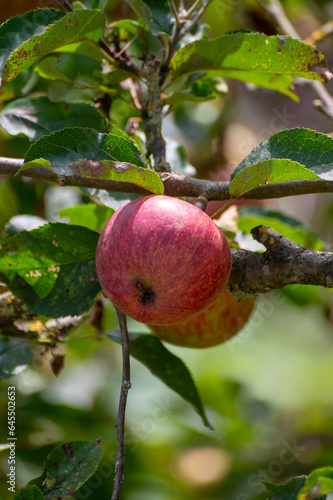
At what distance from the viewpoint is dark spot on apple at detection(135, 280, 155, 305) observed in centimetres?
83

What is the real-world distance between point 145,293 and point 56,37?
50 centimetres

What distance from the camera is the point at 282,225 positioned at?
1370mm

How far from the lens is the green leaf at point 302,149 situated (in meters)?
0.87

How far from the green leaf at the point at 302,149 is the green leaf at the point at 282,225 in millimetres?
419

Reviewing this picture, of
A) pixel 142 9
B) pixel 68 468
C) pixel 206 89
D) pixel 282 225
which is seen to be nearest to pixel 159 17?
pixel 142 9

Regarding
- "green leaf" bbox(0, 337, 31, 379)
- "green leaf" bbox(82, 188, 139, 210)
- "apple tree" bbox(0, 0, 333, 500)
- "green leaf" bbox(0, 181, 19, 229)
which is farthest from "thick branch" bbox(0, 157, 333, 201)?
"green leaf" bbox(0, 181, 19, 229)

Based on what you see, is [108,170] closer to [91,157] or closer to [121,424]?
[91,157]

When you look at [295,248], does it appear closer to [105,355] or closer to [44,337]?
[44,337]

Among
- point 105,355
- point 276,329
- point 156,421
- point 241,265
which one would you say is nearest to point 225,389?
point 156,421

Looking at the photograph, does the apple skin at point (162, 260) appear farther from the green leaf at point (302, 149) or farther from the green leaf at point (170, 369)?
the green leaf at point (170, 369)

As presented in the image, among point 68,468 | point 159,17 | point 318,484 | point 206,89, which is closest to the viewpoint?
point 318,484

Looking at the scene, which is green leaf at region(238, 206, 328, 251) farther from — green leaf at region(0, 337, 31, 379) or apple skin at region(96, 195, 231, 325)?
green leaf at region(0, 337, 31, 379)

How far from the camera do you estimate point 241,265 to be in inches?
37.7

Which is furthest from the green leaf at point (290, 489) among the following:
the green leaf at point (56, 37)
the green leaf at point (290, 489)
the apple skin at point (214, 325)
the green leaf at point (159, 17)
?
the green leaf at point (159, 17)
